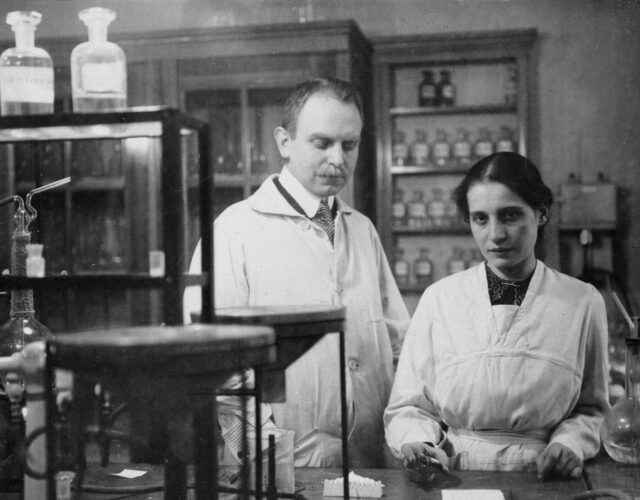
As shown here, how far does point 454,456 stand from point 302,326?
82cm

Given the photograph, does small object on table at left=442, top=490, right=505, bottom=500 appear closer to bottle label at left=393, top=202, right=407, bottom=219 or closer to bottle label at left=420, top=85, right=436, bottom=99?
bottle label at left=393, top=202, right=407, bottom=219

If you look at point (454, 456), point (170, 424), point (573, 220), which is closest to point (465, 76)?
point (573, 220)

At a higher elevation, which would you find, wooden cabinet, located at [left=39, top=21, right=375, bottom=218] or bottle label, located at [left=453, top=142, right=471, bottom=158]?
wooden cabinet, located at [left=39, top=21, right=375, bottom=218]

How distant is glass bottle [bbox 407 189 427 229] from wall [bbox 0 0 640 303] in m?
0.64

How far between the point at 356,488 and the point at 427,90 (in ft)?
9.35

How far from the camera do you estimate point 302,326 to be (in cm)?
130

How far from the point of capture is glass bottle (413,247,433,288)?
158 inches

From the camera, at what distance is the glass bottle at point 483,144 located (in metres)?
3.92

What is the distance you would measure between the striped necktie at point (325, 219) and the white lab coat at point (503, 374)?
0.45 metres

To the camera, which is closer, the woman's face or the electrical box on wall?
the woman's face

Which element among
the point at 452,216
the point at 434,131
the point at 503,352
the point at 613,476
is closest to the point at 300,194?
the point at 503,352

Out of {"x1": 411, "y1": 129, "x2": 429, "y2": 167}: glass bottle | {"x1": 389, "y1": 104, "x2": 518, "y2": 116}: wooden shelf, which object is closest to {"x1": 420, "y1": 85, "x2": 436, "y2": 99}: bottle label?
{"x1": 389, "y1": 104, "x2": 518, "y2": 116}: wooden shelf

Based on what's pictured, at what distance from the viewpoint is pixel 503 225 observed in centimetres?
197

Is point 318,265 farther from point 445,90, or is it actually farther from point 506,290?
point 445,90
